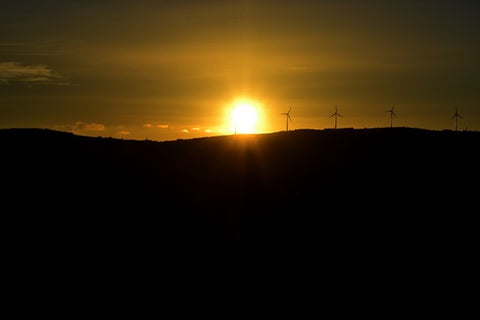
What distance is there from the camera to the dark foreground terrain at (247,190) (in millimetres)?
48375

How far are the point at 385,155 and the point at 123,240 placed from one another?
77.9 ft

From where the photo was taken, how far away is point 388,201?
172 feet

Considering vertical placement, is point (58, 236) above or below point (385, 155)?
below

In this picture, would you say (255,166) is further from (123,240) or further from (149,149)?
(123,240)

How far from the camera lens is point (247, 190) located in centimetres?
5619

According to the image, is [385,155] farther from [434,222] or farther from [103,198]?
[103,198]

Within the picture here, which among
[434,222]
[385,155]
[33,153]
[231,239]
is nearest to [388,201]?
[434,222]

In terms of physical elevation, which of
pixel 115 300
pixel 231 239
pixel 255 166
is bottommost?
pixel 115 300

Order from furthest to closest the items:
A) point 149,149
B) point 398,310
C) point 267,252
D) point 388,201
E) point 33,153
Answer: point 149,149 → point 33,153 → point 388,201 → point 267,252 → point 398,310

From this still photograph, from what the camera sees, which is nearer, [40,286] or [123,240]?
[40,286]

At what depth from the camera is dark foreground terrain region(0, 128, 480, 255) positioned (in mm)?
48375

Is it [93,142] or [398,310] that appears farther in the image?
[93,142]

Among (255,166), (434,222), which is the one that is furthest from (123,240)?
(434,222)

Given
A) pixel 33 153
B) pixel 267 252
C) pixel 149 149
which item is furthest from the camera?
pixel 149 149
